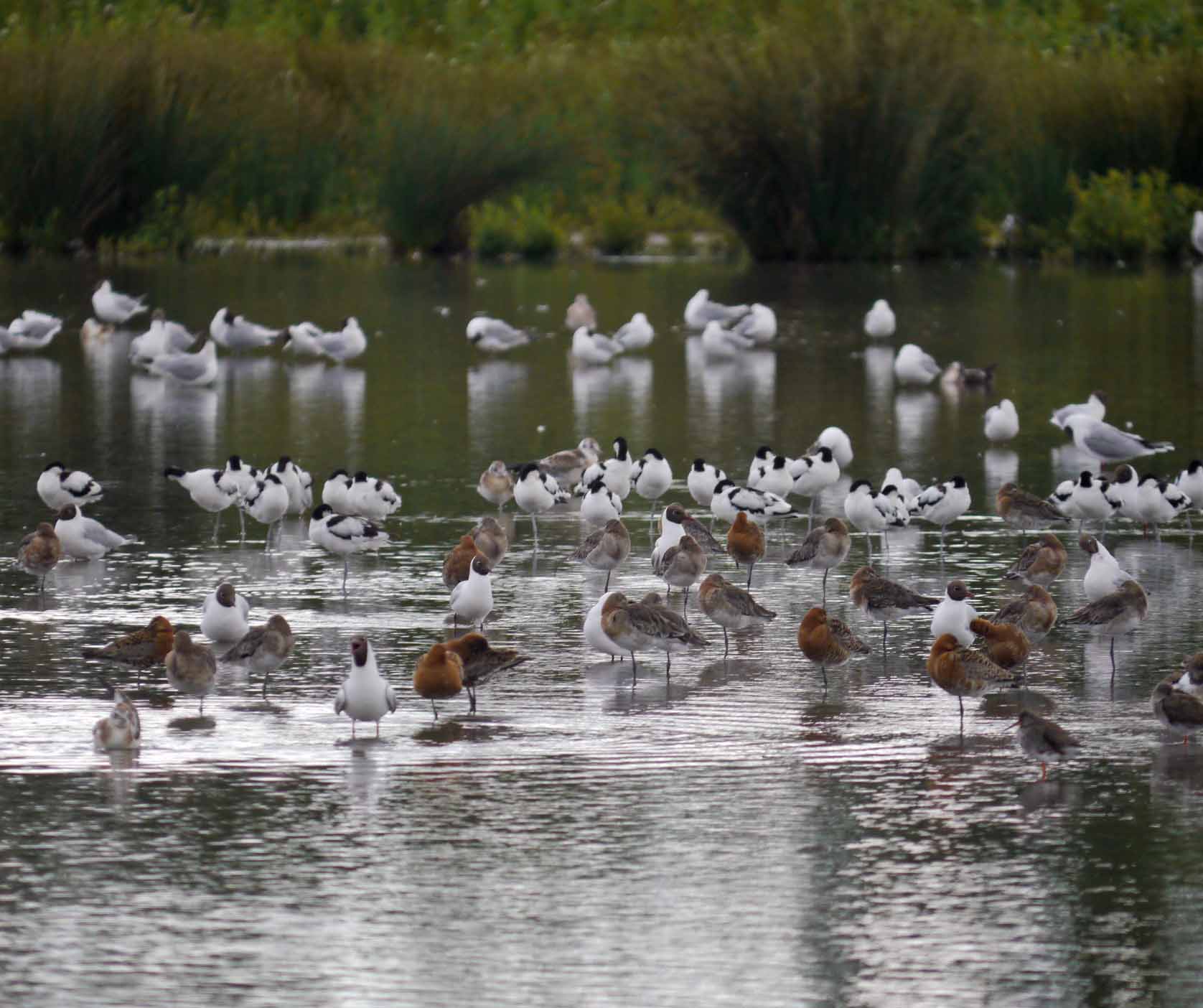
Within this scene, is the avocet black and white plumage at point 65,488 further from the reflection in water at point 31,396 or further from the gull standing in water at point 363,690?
the gull standing in water at point 363,690

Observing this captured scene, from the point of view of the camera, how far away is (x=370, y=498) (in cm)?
1442

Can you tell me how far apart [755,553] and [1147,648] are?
265 centimetres

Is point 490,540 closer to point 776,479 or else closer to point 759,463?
point 776,479

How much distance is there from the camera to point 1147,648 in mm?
11000

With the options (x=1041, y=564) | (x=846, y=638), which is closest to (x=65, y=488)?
(x=846, y=638)

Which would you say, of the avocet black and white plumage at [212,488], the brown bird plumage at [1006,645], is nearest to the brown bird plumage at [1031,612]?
the brown bird plumage at [1006,645]

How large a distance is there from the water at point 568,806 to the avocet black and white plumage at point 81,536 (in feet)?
0.32

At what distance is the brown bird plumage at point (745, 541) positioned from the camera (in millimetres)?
12828

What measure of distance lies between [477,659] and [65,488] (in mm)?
5389

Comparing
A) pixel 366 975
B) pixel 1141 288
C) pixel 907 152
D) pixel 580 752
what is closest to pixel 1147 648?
pixel 580 752

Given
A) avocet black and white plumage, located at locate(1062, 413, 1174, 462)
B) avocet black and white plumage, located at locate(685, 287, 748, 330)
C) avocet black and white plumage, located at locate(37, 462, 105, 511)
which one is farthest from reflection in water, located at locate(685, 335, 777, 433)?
avocet black and white plumage, located at locate(37, 462, 105, 511)

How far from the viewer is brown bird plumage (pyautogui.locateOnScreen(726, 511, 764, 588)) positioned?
42.1 ft

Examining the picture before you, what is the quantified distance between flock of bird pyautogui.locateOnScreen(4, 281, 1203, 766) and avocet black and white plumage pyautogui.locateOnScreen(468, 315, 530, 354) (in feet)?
28.5

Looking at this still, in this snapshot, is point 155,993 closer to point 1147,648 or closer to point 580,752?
point 580,752
